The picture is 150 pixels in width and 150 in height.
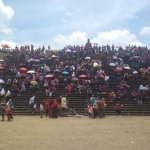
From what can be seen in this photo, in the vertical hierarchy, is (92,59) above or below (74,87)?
above

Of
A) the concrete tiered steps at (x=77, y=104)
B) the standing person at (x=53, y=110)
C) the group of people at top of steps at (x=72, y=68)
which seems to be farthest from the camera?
the group of people at top of steps at (x=72, y=68)

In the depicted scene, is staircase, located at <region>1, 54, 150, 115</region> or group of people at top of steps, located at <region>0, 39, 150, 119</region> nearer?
staircase, located at <region>1, 54, 150, 115</region>

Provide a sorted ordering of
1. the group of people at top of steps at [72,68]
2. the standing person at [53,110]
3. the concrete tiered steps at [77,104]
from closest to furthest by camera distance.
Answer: the standing person at [53,110], the concrete tiered steps at [77,104], the group of people at top of steps at [72,68]

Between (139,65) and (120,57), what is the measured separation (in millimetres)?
3741

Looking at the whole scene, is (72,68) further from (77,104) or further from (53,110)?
(53,110)

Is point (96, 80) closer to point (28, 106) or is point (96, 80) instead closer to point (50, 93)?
point (50, 93)

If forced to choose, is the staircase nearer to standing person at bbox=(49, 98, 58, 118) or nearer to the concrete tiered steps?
the concrete tiered steps

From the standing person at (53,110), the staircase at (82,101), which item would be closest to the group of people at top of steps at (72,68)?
the staircase at (82,101)

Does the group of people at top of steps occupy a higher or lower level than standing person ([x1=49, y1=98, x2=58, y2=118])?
higher

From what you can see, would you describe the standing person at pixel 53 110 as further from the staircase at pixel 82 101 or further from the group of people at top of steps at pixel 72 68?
the group of people at top of steps at pixel 72 68

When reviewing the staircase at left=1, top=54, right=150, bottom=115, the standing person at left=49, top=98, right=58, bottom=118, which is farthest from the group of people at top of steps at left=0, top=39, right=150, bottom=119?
the standing person at left=49, top=98, right=58, bottom=118

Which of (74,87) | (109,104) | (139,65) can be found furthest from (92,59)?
(109,104)

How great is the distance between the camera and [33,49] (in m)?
39.8

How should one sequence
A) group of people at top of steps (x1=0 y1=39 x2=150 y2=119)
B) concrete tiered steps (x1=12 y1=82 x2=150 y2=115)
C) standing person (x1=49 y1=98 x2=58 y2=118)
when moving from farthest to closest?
group of people at top of steps (x1=0 y1=39 x2=150 y2=119)
concrete tiered steps (x1=12 y1=82 x2=150 y2=115)
standing person (x1=49 y1=98 x2=58 y2=118)
